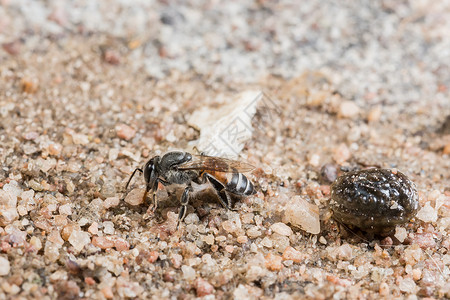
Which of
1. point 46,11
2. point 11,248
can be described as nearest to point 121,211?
point 11,248

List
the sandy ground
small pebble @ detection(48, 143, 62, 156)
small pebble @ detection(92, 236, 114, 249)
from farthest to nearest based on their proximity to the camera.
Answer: small pebble @ detection(48, 143, 62, 156)
small pebble @ detection(92, 236, 114, 249)
the sandy ground

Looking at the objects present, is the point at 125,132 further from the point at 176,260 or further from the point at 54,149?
the point at 176,260

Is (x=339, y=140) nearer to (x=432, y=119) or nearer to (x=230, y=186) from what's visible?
(x=432, y=119)

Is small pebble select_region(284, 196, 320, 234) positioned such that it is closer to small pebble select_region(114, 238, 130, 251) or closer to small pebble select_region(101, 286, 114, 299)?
small pebble select_region(114, 238, 130, 251)

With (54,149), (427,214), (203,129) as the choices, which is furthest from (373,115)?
(54,149)

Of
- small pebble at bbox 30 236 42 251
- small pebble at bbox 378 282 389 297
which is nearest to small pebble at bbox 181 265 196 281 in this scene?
small pebble at bbox 30 236 42 251

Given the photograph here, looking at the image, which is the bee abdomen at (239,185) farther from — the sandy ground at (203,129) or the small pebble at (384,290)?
the small pebble at (384,290)
